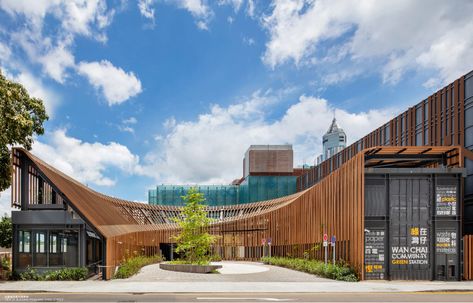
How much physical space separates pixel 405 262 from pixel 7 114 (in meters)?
25.8

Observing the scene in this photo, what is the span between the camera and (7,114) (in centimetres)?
2450

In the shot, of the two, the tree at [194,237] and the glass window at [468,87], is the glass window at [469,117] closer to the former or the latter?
the glass window at [468,87]

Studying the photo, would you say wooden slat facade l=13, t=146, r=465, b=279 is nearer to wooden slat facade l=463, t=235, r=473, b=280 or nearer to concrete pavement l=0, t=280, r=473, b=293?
concrete pavement l=0, t=280, r=473, b=293

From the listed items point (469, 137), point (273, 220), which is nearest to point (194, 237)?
point (273, 220)

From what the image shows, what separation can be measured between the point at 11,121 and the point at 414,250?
84.8 feet

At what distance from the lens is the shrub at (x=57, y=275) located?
81.3ft

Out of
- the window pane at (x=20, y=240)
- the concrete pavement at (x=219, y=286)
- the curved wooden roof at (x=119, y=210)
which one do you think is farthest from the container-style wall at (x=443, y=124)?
the window pane at (x=20, y=240)

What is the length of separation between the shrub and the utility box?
57.3 feet

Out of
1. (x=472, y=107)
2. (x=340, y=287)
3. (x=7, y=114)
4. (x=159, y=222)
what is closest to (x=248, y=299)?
(x=340, y=287)

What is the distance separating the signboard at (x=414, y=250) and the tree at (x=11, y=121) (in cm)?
2406

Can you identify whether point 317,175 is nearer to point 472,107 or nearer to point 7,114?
point 472,107

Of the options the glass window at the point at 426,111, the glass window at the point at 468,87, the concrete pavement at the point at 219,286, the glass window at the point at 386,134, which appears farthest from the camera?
the glass window at the point at 386,134

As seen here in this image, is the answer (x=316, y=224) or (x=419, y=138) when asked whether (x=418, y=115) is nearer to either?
(x=419, y=138)

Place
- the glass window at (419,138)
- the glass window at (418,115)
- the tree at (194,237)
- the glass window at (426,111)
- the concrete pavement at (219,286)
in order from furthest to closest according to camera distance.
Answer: the glass window at (418,115) → the glass window at (419,138) → the glass window at (426,111) → the tree at (194,237) → the concrete pavement at (219,286)
